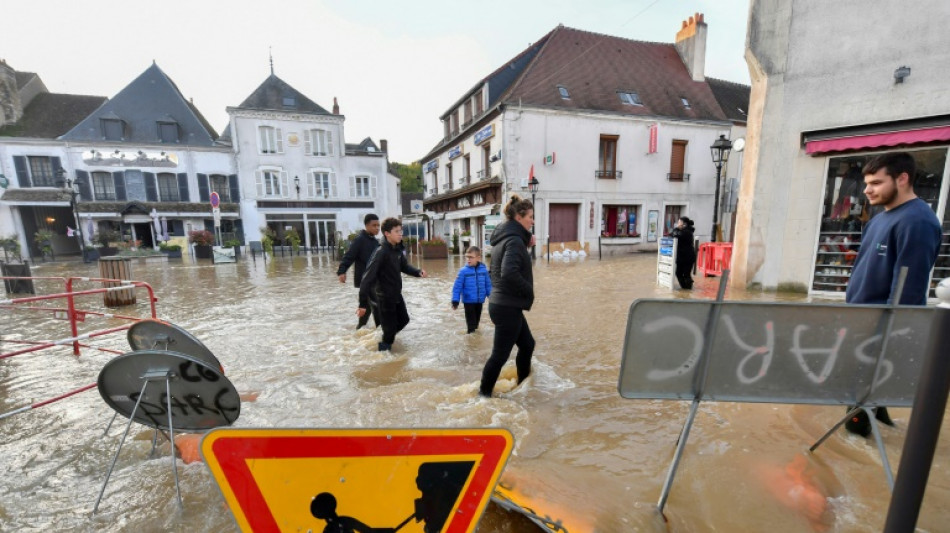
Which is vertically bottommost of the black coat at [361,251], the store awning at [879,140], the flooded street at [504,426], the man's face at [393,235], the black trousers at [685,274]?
the flooded street at [504,426]

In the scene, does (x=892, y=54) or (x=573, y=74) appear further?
(x=573, y=74)

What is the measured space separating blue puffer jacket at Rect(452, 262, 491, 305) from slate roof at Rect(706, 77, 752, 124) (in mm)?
20965

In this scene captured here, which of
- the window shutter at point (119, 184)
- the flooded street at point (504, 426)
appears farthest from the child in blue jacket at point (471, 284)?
the window shutter at point (119, 184)

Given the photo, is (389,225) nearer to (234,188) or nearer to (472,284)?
(472,284)

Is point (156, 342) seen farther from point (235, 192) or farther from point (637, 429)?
point (235, 192)

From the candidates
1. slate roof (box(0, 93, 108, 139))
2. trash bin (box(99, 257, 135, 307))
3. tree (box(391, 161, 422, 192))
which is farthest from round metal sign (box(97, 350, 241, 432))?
tree (box(391, 161, 422, 192))

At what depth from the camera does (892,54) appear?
601cm

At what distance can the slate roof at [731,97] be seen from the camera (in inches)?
810

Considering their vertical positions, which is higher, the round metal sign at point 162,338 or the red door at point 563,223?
the red door at point 563,223

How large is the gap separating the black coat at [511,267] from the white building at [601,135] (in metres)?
14.6

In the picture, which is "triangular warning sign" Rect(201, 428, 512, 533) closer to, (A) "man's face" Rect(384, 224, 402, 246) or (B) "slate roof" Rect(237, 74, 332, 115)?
(A) "man's face" Rect(384, 224, 402, 246)

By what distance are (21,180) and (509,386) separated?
3470 cm

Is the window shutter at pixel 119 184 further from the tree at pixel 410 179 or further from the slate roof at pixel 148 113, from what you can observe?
the tree at pixel 410 179

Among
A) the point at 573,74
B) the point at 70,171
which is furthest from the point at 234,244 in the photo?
the point at 573,74
